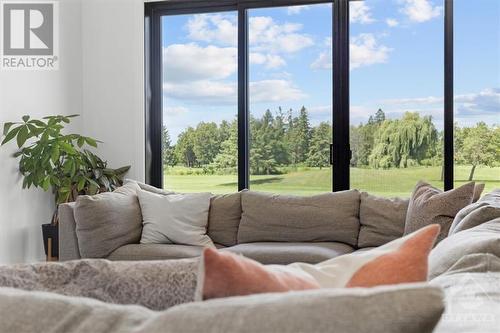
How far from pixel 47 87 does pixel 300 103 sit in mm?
2100

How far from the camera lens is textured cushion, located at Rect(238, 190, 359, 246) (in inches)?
164

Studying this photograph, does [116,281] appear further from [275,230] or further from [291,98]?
[291,98]

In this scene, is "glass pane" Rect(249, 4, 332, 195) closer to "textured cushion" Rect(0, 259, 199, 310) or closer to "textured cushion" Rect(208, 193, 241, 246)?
"textured cushion" Rect(208, 193, 241, 246)

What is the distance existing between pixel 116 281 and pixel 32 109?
177 inches

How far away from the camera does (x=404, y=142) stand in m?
5.27

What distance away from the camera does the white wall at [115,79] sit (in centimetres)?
577

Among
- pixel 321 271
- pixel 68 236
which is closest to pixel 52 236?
pixel 68 236

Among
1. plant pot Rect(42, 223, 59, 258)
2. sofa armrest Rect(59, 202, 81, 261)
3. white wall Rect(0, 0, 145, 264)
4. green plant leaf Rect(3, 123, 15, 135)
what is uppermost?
white wall Rect(0, 0, 145, 264)

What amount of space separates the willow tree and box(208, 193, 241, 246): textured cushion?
4.90 ft

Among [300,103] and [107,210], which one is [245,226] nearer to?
[107,210]

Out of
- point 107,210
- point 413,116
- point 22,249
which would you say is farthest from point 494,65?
point 22,249

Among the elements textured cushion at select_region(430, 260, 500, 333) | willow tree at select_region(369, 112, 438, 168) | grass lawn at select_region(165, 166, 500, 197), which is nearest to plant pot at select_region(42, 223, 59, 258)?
grass lawn at select_region(165, 166, 500, 197)

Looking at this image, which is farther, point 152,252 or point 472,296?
point 152,252

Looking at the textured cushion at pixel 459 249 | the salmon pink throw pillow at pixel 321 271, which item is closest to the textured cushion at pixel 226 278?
the salmon pink throw pillow at pixel 321 271
